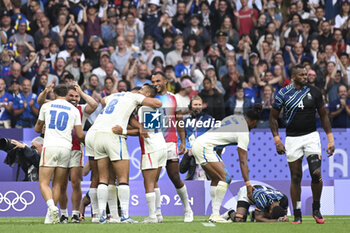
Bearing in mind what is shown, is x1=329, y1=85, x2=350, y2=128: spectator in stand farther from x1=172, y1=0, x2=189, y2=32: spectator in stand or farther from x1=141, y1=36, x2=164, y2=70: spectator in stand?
x1=172, y1=0, x2=189, y2=32: spectator in stand

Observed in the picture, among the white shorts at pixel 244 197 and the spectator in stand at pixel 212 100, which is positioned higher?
the spectator in stand at pixel 212 100

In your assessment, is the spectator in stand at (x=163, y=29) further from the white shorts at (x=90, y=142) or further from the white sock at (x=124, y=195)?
the white sock at (x=124, y=195)

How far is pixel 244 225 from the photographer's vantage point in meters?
10.3

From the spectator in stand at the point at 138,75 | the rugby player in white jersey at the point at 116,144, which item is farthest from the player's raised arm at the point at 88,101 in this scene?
the spectator in stand at the point at 138,75

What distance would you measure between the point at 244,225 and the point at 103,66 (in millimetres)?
8592

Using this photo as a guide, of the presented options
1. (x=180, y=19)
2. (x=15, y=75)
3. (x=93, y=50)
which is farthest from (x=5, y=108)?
(x=180, y=19)

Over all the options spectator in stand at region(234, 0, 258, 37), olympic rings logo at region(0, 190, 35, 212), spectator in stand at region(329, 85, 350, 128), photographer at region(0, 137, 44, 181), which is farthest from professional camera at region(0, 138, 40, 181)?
spectator in stand at region(234, 0, 258, 37)

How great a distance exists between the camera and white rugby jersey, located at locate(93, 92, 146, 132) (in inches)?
431

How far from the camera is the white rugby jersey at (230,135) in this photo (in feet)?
37.7

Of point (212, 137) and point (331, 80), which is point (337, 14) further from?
point (212, 137)

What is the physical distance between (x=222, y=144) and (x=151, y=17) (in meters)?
8.58

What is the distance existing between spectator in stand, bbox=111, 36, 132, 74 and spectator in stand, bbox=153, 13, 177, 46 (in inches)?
48.2

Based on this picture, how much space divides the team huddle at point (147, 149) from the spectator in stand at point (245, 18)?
346 inches

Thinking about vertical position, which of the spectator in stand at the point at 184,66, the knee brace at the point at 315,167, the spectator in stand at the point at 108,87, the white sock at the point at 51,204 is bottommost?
the white sock at the point at 51,204
